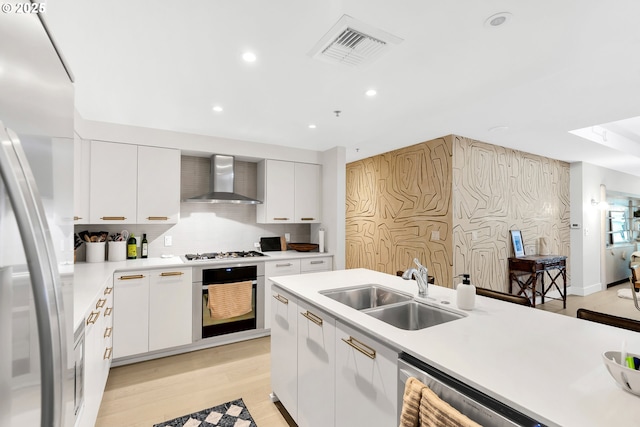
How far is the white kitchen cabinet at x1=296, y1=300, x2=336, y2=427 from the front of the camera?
1.65m

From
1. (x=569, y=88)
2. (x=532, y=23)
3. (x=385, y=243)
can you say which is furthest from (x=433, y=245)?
(x=532, y=23)

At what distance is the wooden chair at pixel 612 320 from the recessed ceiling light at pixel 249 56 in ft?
7.48

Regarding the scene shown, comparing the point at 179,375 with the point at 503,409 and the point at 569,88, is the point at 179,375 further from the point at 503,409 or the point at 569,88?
the point at 569,88

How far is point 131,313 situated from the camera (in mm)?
2949

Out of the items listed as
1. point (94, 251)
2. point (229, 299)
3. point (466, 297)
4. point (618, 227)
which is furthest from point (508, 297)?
point (618, 227)

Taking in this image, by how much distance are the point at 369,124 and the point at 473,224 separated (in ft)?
6.72

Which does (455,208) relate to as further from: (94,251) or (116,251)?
(94,251)

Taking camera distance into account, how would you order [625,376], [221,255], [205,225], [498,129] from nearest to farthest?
[625,376] < [498,129] < [221,255] < [205,225]

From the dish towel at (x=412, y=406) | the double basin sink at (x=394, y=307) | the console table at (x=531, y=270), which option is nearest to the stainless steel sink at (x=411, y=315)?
the double basin sink at (x=394, y=307)

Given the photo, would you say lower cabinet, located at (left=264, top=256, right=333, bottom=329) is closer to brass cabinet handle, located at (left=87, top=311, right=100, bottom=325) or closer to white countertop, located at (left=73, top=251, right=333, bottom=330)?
white countertop, located at (left=73, top=251, right=333, bottom=330)

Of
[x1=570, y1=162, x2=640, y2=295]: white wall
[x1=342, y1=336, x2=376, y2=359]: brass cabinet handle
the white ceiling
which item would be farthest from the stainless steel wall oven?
[x1=570, y1=162, x2=640, y2=295]: white wall

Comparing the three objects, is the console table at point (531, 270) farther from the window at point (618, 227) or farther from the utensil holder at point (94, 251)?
the utensil holder at point (94, 251)

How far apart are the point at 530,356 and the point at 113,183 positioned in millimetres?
3650

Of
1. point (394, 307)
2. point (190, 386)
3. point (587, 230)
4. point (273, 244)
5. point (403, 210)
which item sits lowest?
point (190, 386)
